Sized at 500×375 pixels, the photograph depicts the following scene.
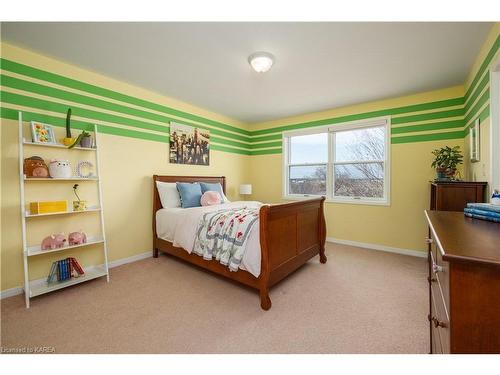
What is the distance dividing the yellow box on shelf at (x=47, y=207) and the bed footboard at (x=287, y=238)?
2.09 metres

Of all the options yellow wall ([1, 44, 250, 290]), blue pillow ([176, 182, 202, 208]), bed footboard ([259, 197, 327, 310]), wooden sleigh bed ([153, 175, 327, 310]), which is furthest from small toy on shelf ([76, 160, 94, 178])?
bed footboard ([259, 197, 327, 310])

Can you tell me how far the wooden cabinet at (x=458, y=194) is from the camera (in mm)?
2088

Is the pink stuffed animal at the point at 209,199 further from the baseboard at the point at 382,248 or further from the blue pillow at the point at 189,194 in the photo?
the baseboard at the point at 382,248

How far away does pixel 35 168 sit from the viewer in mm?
2152

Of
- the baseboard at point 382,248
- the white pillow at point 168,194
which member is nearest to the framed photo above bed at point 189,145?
the white pillow at point 168,194

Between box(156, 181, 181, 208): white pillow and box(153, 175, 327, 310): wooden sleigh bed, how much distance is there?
0.20 meters

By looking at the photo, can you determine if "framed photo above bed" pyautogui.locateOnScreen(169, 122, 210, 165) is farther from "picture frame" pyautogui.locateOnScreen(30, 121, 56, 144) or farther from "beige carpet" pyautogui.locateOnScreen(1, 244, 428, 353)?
"beige carpet" pyautogui.locateOnScreen(1, 244, 428, 353)

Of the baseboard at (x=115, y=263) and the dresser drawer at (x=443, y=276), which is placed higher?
the dresser drawer at (x=443, y=276)

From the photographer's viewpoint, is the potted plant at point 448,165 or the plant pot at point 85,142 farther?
the potted plant at point 448,165

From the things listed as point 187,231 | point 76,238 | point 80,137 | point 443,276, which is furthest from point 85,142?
point 443,276

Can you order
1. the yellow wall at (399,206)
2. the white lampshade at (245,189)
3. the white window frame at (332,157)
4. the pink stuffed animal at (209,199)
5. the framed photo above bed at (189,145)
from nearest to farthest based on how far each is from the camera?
the yellow wall at (399,206) < the pink stuffed animal at (209,199) < the white window frame at (332,157) < the framed photo above bed at (189,145) < the white lampshade at (245,189)

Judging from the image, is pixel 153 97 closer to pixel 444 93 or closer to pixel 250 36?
pixel 250 36

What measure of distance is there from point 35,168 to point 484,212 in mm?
3562

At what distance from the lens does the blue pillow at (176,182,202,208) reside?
3230mm
